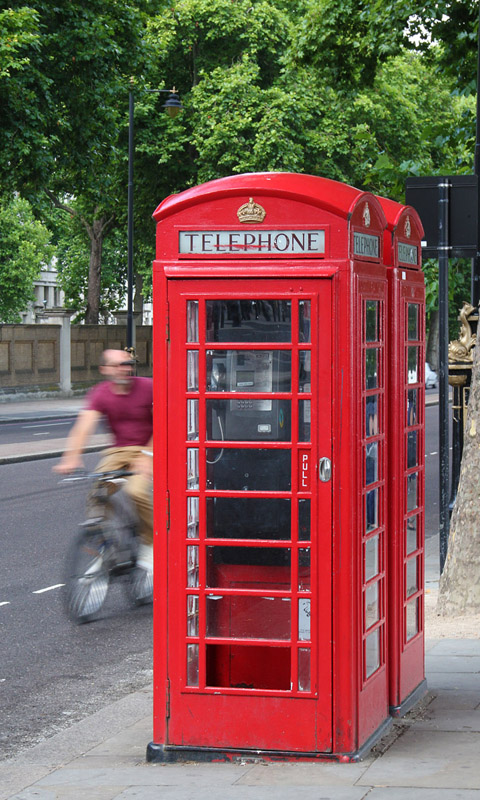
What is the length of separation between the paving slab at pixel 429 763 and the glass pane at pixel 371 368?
4.82 ft

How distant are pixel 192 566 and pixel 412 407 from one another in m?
1.43

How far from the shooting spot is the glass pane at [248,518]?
475cm

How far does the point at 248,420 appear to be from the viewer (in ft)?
15.5

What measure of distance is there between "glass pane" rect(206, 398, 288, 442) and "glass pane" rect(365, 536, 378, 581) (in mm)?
626

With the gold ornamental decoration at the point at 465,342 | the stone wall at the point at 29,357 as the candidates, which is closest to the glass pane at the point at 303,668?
the gold ornamental decoration at the point at 465,342

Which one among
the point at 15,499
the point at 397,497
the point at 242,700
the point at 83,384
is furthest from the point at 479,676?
the point at 83,384

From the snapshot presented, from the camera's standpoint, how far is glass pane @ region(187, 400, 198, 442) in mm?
4777

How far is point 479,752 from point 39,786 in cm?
171

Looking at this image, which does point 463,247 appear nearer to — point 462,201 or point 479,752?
point 462,201

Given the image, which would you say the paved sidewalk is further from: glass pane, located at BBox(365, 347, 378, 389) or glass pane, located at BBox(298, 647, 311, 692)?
glass pane, located at BBox(365, 347, 378, 389)

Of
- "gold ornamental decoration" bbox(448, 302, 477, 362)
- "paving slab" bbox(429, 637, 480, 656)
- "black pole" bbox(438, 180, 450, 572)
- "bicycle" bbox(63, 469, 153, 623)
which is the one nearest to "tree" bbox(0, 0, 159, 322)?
"gold ornamental decoration" bbox(448, 302, 477, 362)

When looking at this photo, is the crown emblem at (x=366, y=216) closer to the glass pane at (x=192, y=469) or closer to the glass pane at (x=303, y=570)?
the glass pane at (x=192, y=469)

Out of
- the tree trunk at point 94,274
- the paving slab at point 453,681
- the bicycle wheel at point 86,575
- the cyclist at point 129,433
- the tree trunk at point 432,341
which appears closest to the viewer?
the paving slab at point 453,681

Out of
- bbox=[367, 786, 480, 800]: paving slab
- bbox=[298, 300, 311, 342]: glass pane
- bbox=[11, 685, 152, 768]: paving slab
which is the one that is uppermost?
bbox=[298, 300, 311, 342]: glass pane
